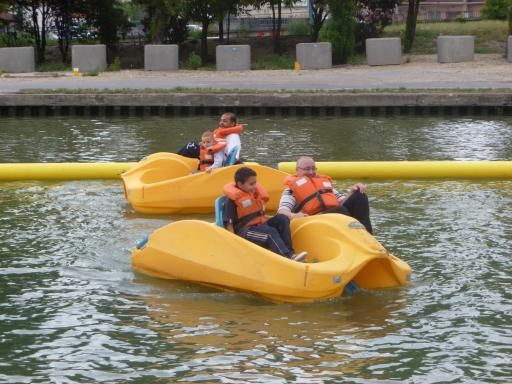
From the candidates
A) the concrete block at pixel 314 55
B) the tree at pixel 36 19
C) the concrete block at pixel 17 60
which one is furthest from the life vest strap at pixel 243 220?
the tree at pixel 36 19

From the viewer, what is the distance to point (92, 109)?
2416cm

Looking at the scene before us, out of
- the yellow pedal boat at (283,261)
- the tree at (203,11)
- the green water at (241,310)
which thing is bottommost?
the green water at (241,310)

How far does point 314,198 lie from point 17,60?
20445 mm

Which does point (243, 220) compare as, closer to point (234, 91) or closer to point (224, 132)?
point (224, 132)

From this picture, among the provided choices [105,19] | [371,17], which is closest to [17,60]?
[105,19]

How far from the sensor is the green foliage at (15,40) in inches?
1314

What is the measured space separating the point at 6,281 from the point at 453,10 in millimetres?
37630

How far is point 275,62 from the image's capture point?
101 feet

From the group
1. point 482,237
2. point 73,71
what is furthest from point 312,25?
point 482,237

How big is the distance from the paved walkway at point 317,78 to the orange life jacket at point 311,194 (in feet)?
45.5

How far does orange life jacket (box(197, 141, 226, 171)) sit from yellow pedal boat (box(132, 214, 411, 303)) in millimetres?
3507

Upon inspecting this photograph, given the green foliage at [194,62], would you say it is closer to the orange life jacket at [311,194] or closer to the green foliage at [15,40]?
the green foliage at [15,40]

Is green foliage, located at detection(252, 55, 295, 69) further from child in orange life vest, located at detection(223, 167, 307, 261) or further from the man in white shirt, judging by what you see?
child in orange life vest, located at detection(223, 167, 307, 261)

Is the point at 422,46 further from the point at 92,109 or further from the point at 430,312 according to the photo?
the point at 430,312
